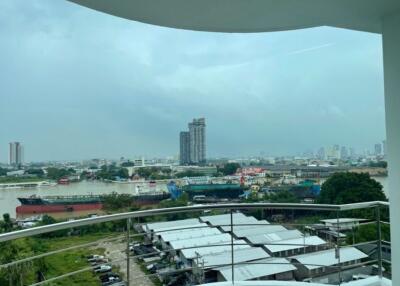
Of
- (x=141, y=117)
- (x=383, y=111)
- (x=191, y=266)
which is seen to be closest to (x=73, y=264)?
(x=191, y=266)

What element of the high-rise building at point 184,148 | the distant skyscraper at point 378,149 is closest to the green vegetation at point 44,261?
the high-rise building at point 184,148

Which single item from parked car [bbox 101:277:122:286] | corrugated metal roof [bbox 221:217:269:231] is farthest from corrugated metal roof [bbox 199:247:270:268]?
parked car [bbox 101:277:122:286]

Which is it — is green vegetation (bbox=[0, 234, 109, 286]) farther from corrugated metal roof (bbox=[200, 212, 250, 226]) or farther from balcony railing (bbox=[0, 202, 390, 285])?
corrugated metal roof (bbox=[200, 212, 250, 226])

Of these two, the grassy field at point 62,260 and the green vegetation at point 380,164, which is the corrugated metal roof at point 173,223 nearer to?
the grassy field at point 62,260

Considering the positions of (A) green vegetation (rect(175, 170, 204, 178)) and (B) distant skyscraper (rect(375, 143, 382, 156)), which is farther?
(A) green vegetation (rect(175, 170, 204, 178))

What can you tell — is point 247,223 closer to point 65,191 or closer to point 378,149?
point 378,149

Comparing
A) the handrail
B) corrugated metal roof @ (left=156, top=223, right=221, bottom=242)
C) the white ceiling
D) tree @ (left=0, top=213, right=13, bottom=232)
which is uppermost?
the white ceiling

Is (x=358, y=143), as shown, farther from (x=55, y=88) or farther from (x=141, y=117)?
(x=55, y=88)
